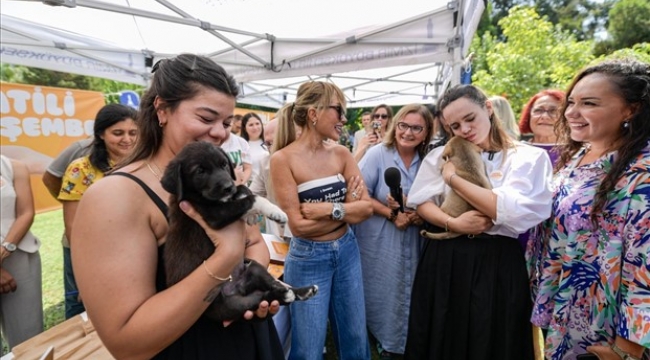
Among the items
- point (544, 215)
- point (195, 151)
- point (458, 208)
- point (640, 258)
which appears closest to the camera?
point (195, 151)

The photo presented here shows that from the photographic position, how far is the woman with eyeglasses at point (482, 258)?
2447 millimetres

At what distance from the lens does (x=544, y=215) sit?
2314mm

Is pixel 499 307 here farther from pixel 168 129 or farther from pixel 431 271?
pixel 168 129

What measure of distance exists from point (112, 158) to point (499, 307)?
3.99 metres

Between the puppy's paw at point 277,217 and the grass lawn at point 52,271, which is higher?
the puppy's paw at point 277,217

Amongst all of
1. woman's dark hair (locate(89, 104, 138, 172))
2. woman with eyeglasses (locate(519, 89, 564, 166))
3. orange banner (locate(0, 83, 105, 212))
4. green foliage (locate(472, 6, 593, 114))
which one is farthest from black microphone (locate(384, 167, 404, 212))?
green foliage (locate(472, 6, 593, 114))

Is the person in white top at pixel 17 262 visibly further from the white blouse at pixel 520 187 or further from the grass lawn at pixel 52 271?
the white blouse at pixel 520 187

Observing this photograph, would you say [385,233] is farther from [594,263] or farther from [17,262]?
[17,262]

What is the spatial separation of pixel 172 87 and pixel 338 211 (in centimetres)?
171

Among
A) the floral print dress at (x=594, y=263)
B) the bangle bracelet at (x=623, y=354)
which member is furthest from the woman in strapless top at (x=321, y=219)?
the bangle bracelet at (x=623, y=354)

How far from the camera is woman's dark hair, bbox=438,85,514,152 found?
2.67 metres

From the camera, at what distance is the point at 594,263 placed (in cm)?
207

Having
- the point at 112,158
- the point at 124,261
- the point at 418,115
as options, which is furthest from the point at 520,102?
the point at 124,261

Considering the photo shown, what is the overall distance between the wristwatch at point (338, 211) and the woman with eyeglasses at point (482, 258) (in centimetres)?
73
